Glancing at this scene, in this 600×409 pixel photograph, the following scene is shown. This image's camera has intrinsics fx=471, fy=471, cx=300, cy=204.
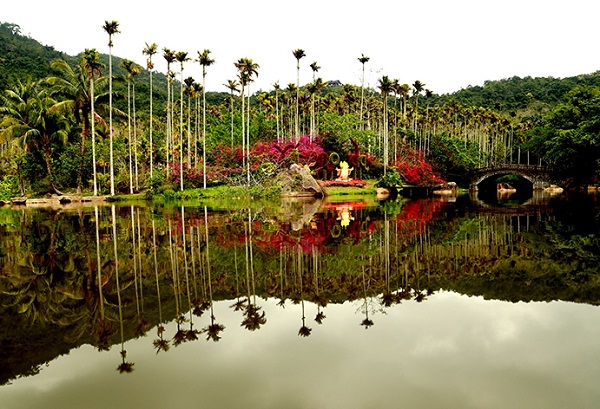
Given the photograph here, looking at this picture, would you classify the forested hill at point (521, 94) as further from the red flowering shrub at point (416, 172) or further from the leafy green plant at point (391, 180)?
the leafy green plant at point (391, 180)

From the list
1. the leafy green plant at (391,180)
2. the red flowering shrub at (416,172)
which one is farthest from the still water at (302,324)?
the red flowering shrub at (416,172)

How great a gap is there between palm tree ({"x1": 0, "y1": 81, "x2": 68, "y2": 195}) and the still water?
29.4 meters

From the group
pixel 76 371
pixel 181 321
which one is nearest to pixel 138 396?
pixel 76 371

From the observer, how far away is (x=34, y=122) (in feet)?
129

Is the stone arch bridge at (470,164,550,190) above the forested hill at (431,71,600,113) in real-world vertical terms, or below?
below

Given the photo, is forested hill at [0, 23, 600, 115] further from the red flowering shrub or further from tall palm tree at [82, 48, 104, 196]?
the red flowering shrub

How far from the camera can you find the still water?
448cm

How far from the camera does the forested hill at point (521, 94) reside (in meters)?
106

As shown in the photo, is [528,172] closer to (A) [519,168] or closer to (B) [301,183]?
(A) [519,168]

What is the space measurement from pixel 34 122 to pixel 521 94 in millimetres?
112866

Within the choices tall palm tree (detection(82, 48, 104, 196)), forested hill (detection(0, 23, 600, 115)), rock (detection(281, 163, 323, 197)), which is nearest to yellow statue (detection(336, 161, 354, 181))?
rock (detection(281, 163, 323, 197))

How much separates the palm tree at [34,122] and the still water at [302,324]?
29.4 m

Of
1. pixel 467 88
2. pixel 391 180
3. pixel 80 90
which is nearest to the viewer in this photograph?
pixel 80 90

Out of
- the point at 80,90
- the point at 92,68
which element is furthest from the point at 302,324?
the point at 80,90
